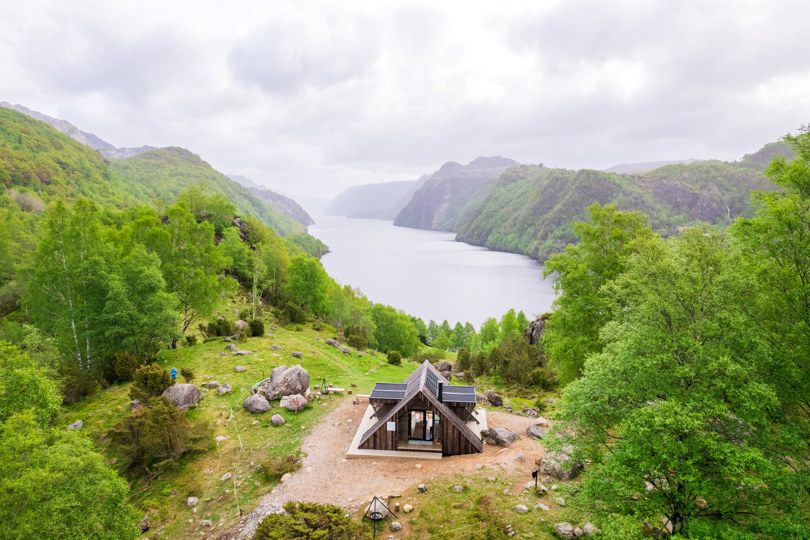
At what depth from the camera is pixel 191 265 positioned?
32.7m

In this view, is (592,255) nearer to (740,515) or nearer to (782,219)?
(782,219)

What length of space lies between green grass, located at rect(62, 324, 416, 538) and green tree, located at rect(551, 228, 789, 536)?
14.1 meters

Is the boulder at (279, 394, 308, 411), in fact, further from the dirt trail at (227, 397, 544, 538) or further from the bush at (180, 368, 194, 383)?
the bush at (180, 368, 194, 383)

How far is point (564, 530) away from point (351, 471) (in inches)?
378

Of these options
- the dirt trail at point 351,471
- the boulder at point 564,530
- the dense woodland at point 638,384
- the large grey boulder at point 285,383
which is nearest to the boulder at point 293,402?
the large grey boulder at point 285,383

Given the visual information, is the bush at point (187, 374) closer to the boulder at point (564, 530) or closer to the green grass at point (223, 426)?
the green grass at point (223, 426)

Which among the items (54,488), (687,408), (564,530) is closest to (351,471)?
(564,530)

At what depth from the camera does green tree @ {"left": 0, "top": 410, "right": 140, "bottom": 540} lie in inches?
352

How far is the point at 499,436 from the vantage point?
19.9 metres

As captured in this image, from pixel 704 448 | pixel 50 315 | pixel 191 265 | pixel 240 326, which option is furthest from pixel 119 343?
pixel 704 448

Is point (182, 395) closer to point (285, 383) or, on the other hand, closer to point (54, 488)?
point (285, 383)

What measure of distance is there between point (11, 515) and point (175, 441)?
9.38 meters

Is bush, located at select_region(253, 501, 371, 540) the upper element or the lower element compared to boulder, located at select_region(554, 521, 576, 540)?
upper

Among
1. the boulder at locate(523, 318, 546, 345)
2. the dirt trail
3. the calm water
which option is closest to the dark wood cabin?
the dirt trail
